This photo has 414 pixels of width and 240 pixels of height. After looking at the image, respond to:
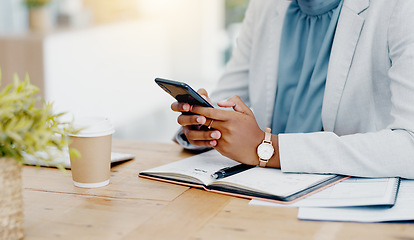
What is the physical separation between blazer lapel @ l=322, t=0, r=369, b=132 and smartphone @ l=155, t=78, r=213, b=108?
40 cm

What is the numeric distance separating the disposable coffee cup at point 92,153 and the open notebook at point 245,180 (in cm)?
12

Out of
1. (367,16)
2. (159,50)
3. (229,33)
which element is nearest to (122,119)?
(159,50)

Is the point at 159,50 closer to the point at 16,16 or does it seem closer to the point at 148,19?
the point at 148,19

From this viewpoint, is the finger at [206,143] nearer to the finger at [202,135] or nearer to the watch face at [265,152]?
the finger at [202,135]

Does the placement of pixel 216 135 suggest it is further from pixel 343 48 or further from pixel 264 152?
pixel 343 48

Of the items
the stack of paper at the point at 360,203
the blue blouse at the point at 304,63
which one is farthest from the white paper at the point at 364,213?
the blue blouse at the point at 304,63

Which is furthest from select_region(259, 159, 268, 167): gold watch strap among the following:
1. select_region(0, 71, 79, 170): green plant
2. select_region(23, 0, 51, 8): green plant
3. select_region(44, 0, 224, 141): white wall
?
select_region(23, 0, 51, 8): green plant

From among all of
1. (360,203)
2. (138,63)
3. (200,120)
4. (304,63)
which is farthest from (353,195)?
(138,63)

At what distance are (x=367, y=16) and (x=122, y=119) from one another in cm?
272

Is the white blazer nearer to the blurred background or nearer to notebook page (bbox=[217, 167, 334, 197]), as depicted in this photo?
notebook page (bbox=[217, 167, 334, 197])

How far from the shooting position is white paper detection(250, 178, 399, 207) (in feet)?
3.19

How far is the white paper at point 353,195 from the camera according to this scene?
972mm

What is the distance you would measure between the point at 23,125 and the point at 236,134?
581 millimetres

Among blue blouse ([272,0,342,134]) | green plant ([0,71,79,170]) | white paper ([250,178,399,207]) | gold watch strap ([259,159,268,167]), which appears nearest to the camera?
green plant ([0,71,79,170])
